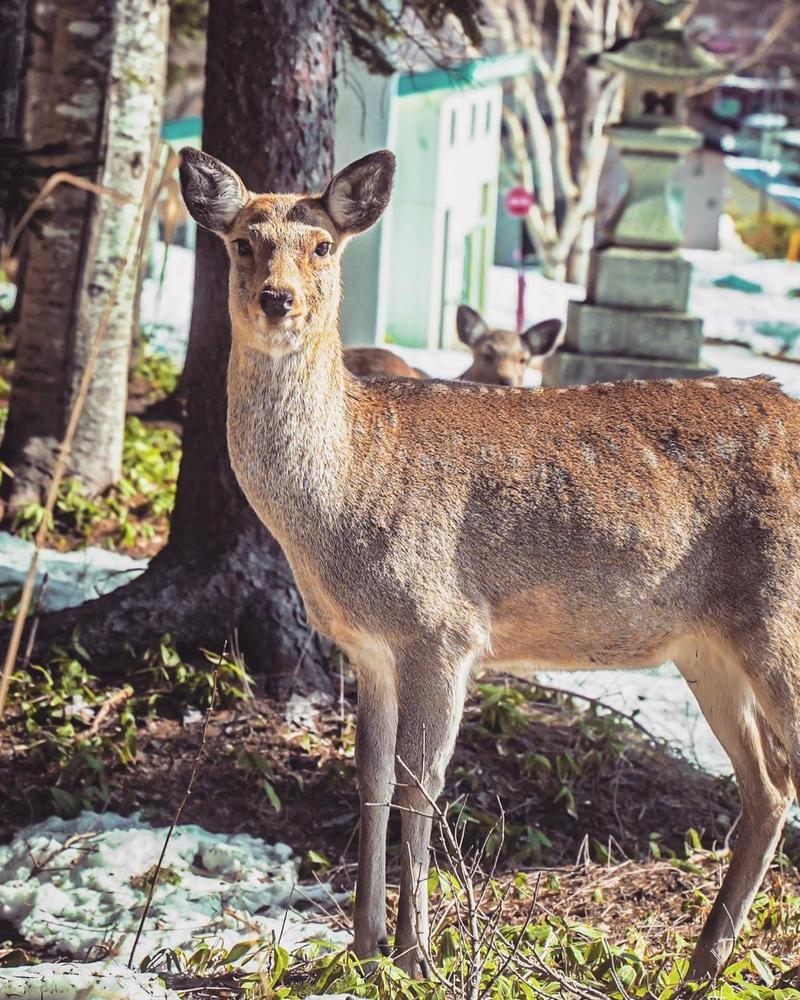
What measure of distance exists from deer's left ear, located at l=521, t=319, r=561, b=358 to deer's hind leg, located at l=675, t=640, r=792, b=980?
5144mm

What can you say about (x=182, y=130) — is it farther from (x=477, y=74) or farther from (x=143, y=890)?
(x=143, y=890)

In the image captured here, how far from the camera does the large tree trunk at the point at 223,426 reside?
253 inches

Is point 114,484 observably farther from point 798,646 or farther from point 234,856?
point 798,646

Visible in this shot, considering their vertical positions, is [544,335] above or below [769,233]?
below

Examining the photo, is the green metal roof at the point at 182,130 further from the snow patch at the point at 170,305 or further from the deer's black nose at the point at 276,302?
the deer's black nose at the point at 276,302

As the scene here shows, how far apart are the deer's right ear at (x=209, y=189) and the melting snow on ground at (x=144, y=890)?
85.5 inches

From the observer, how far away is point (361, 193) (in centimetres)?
480

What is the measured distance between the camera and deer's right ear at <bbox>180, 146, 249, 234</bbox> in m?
4.73

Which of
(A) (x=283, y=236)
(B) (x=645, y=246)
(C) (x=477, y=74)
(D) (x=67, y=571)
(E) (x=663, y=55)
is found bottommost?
(D) (x=67, y=571)

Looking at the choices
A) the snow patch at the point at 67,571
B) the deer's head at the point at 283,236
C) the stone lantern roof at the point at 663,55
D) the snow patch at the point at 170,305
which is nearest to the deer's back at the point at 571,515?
the deer's head at the point at 283,236

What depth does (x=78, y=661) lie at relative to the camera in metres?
6.61

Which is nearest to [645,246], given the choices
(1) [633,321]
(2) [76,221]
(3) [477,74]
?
(1) [633,321]

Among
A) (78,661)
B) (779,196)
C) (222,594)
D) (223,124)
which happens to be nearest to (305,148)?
(223,124)

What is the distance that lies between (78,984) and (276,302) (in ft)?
6.38
